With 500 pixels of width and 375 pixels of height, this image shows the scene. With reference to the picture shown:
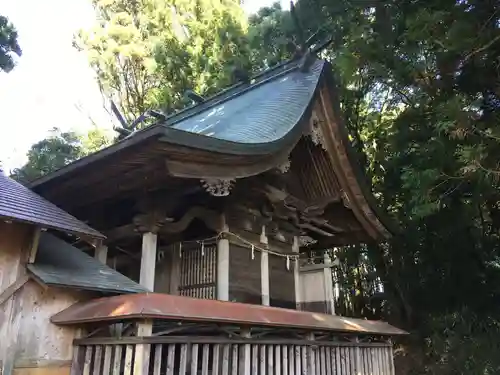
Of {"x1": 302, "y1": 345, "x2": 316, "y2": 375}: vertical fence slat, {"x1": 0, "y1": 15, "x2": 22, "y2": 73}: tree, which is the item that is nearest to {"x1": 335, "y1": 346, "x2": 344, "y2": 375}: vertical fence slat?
{"x1": 302, "y1": 345, "x2": 316, "y2": 375}: vertical fence slat

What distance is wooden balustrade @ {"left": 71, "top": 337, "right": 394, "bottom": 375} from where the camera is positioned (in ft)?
11.5

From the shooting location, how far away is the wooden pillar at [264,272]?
20.4 feet

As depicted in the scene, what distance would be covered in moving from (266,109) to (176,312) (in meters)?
3.94

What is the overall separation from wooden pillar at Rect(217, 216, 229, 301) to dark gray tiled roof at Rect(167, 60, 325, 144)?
1.20 m

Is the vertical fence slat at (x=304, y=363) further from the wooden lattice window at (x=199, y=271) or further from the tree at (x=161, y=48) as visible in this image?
the tree at (x=161, y=48)

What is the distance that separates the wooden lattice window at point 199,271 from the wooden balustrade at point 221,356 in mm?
1233

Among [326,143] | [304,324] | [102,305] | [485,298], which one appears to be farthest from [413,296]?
[102,305]

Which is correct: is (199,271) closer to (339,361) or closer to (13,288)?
(339,361)

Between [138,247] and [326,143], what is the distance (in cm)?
319

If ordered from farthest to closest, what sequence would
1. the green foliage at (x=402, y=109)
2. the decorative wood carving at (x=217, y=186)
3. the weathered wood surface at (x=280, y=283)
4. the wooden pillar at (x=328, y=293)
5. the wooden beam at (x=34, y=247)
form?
the wooden pillar at (x=328, y=293) → the weathered wood surface at (x=280, y=283) → the green foliage at (x=402, y=109) → the decorative wood carving at (x=217, y=186) → the wooden beam at (x=34, y=247)

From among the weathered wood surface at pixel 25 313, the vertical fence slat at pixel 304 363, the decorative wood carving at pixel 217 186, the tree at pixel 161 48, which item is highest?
the tree at pixel 161 48

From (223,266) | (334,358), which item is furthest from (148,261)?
(334,358)

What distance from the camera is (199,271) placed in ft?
19.1

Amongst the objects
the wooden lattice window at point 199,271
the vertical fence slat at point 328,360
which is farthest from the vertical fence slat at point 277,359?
the wooden lattice window at point 199,271
